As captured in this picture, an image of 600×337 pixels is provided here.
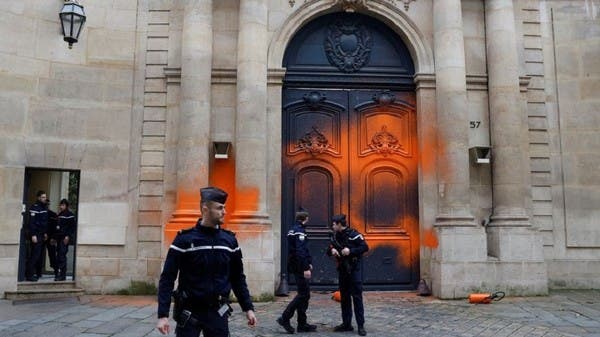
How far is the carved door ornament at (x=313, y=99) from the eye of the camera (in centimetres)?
1213

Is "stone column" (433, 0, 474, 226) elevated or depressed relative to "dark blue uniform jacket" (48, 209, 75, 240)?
elevated

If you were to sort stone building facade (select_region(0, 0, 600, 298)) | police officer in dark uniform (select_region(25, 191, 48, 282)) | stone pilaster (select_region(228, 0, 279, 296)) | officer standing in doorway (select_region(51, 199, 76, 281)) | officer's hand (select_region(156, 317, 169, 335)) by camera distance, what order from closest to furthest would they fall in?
officer's hand (select_region(156, 317, 169, 335))
stone pilaster (select_region(228, 0, 279, 296))
stone building facade (select_region(0, 0, 600, 298))
police officer in dark uniform (select_region(25, 191, 48, 282))
officer standing in doorway (select_region(51, 199, 76, 281))

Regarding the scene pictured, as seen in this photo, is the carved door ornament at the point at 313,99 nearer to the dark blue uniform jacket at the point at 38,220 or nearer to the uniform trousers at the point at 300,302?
the uniform trousers at the point at 300,302

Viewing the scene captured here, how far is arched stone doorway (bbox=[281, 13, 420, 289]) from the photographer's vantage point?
12.0m

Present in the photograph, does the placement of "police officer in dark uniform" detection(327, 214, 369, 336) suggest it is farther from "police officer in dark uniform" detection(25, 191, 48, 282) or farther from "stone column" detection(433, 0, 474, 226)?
"police officer in dark uniform" detection(25, 191, 48, 282)

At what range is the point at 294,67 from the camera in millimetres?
12320

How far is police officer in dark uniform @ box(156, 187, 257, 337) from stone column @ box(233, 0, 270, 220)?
6195 mm

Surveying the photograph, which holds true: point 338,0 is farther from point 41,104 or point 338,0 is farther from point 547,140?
point 41,104

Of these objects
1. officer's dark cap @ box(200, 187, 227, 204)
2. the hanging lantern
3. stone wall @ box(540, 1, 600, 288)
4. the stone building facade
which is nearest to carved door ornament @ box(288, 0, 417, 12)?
the stone building facade

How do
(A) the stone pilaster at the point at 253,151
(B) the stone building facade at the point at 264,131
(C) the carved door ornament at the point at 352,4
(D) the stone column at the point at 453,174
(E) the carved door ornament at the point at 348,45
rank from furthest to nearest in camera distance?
1. (E) the carved door ornament at the point at 348,45
2. (C) the carved door ornament at the point at 352,4
3. (B) the stone building facade at the point at 264,131
4. (D) the stone column at the point at 453,174
5. (A) the stone pilaster at the point at 253,151

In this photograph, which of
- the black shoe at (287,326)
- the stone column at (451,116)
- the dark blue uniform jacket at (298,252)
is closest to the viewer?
the black shoe at (287,326)

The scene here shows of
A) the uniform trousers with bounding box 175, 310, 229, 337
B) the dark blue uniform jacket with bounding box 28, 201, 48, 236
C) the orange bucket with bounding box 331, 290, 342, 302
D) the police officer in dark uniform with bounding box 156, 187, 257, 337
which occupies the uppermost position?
the dark blue uniform jacket with bounding box 28, 201, 48, 236

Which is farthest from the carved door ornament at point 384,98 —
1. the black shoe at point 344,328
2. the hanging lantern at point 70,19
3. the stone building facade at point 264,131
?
the hanging lantern at point 70,19

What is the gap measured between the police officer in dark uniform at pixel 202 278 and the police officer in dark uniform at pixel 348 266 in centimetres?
342
